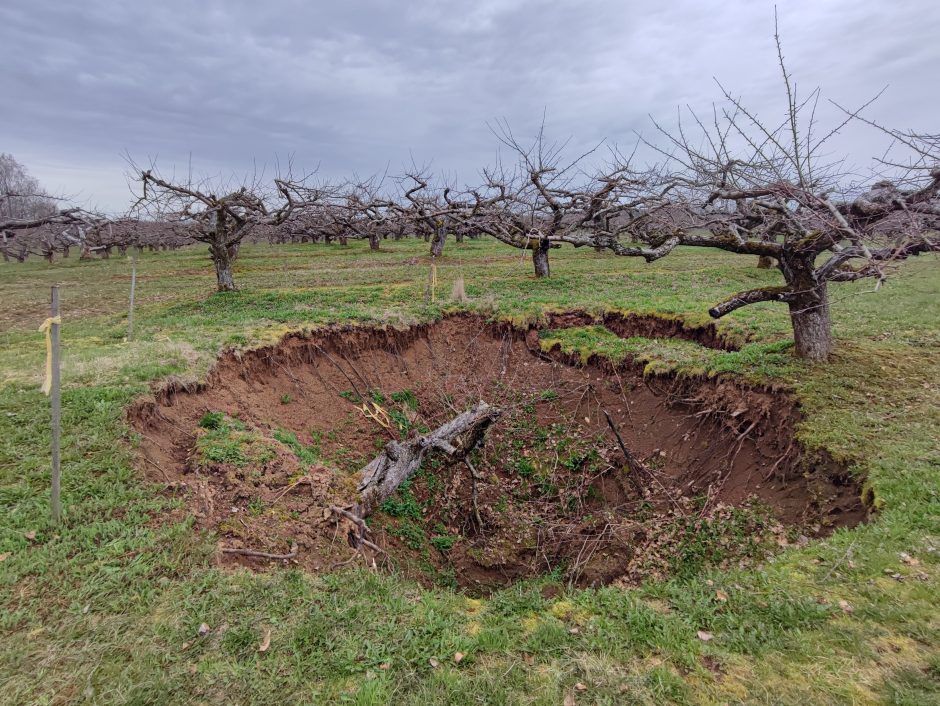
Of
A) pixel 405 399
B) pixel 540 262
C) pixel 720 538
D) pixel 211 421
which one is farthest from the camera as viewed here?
pixel 540 262

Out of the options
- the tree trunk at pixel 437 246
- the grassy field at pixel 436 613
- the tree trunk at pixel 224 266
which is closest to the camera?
A: the grassy field at pixel 436 613

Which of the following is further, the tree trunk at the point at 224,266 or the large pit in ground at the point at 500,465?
the tree trunk at the point at 224,266

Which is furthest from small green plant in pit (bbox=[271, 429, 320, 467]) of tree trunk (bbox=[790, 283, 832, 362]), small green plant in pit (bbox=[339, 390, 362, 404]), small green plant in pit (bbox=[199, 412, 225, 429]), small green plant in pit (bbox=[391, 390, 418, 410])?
tree trunk (bbox=[790, 283, 832, 362])

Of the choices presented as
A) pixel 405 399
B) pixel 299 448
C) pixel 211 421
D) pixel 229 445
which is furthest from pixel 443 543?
pixel 405 399

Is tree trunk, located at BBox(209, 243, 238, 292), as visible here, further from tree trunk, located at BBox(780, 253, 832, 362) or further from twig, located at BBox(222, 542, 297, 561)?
tree trunk, located at BBox(780, 253, 832, 362)

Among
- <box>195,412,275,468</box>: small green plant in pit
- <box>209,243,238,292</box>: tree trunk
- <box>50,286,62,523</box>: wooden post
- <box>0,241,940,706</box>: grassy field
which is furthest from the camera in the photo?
<box>209,243,238,292</box>: tree trunk

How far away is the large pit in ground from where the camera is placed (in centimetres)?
541

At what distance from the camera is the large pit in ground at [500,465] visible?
17.7 ft

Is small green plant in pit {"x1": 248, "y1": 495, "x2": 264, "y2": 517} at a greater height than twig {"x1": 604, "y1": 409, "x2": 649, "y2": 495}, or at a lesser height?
greater

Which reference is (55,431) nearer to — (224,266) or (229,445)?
(229,445)

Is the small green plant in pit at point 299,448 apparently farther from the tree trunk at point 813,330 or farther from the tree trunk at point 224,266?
the tree trunk at point 224,266

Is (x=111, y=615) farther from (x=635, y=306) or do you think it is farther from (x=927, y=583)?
(x=635, y=306)

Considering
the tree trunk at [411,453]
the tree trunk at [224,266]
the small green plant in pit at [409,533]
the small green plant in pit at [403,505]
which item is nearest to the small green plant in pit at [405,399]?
the tree trunk at [411,453]

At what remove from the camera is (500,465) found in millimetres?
8648
